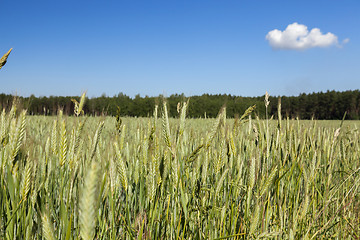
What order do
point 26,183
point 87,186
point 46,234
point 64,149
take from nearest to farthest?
point 87,186 → point 46,234 → point 26,183 → point 64,149

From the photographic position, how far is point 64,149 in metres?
0.83

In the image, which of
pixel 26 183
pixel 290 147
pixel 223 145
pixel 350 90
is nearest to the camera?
pixel 26 183

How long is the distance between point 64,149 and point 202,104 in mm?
20569

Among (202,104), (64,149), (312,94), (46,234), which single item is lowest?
(46,234)

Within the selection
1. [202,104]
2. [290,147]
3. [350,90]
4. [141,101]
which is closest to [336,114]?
[350,90]

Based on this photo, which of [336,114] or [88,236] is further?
[336,114]

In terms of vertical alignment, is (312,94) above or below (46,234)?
above

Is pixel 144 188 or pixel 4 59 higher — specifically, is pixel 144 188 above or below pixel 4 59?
below

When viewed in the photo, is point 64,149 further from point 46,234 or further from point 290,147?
point 290,147

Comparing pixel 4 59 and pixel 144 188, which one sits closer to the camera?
pixel 4 59

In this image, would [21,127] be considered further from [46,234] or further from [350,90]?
[350,90]

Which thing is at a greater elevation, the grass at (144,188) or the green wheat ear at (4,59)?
the green wheat ear at (4,59)

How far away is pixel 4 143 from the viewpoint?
0.88 meters

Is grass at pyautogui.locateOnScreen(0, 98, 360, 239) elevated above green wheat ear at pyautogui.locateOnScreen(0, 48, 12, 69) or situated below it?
below
